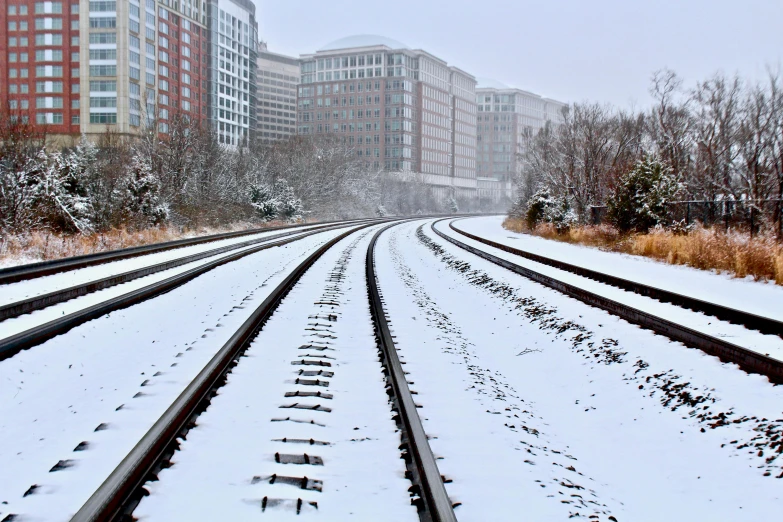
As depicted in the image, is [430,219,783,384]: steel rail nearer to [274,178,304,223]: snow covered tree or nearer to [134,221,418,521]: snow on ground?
[134,221,418,521]: snow on ground

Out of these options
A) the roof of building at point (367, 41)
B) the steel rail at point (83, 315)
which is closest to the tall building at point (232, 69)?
the roof of building at point (367, 41)

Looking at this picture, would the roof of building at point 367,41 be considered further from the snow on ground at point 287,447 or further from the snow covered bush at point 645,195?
the snow on ground at point 287,447

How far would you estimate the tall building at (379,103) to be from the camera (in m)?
140

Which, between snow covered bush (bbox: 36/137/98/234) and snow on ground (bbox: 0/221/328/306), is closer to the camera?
snow on ground (bbox: 0/221/328/306)

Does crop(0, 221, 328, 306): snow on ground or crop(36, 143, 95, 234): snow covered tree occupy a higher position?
crop(36, 143, 95, 234): snow covered tree

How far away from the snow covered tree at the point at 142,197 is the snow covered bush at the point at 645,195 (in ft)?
62.2

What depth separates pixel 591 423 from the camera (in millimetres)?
5418

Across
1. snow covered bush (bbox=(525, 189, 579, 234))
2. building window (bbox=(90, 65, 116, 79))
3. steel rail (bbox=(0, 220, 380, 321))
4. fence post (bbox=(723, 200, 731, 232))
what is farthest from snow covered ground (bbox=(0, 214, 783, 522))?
building window (bbox=(90, 65, 116, 79))

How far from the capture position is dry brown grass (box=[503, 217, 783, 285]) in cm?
1362

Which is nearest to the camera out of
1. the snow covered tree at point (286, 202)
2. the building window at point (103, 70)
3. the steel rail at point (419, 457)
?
the steel rail at point (419, 457)

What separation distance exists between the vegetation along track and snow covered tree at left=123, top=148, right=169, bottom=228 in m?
21.4

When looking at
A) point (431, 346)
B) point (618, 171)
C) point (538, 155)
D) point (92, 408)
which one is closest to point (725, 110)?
point (618, 171)

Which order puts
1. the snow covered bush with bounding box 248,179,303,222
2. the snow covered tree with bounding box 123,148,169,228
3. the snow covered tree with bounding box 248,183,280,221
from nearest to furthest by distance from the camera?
1. the snow covered tree with bounding box 123,148,169,228
2. the snow covered tree with bounding box 248,183,280,221
3. the snow covered bush with bounding box 248,179,303,222

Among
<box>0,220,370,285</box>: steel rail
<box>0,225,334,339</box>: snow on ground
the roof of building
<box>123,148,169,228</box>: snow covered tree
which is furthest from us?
the roof of building
